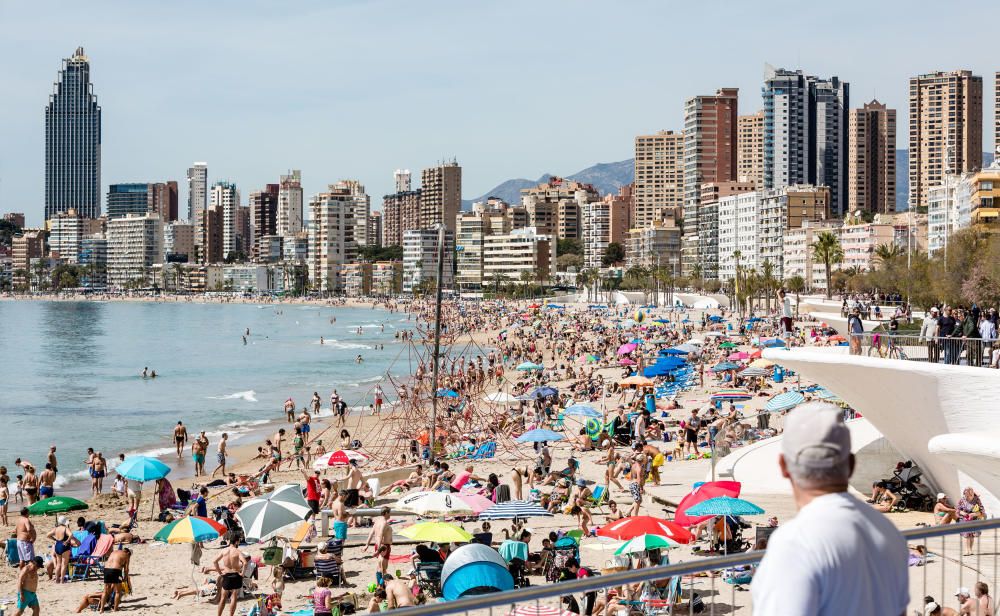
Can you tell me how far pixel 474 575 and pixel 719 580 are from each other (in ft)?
8.97

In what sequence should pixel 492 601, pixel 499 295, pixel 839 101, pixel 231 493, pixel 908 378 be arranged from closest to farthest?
pixel 492 601 < pixel 908 378 < pixel 231 493 < pixel 499 295 < pixel 839 101

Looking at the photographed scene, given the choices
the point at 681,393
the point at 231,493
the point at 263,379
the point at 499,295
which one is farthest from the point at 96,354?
the point at 499,295

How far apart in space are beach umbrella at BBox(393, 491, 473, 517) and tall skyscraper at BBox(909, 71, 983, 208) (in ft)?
609

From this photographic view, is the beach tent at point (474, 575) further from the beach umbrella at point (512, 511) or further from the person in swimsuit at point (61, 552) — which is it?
the person in swimsuit at point (61, 552)

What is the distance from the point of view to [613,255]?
193 m

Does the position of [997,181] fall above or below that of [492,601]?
above

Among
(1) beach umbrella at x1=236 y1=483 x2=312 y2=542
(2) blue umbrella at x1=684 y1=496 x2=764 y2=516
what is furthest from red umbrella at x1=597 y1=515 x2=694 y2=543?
(1) beach umbrella at x1=236 y1=483 x2=312 y2=542

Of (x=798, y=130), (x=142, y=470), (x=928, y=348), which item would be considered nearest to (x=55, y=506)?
(x=142, y=470)

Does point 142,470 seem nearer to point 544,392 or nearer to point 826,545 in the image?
point 544,392

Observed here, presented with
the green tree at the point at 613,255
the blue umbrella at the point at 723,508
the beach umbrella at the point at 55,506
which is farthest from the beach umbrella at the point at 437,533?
the green tree at the point at 613,255

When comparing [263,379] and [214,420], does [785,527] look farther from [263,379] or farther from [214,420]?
[263,379]

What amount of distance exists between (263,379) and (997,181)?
193 ft

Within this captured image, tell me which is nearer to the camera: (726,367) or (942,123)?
(726,367)

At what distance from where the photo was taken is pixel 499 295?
166250 millimetres
